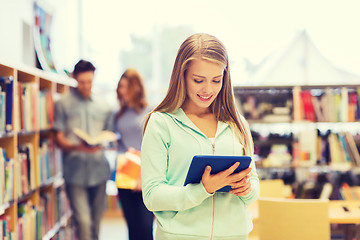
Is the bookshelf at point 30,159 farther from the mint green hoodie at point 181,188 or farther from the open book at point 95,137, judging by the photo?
the mint green hoodie at point 181,188

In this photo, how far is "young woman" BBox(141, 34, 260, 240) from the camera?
4.52ft

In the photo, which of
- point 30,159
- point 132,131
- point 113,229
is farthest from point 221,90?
point 113,229

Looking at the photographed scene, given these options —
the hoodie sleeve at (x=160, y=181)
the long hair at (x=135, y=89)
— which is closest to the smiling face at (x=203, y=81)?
the hoodie sleeve at (x=160, y=181)

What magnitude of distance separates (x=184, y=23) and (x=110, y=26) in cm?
112

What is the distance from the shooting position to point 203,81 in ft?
4.83

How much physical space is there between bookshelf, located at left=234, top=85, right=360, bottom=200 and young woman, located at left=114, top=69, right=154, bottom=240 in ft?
3.81

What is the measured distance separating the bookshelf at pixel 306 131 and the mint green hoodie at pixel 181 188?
7.92 ft

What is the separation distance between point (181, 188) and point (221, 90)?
0.42 meters

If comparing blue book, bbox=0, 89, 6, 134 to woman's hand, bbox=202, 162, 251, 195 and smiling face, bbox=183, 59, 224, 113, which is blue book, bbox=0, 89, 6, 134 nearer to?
smiling face, bbox=183, 59, 224, 113

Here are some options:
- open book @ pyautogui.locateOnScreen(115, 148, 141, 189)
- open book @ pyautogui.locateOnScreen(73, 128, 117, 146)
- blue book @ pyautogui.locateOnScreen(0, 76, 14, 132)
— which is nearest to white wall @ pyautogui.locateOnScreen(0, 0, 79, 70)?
blue book @ pyautogui.locateOnScreen(0, 76, 14, 132)

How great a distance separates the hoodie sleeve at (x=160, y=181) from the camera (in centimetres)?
137

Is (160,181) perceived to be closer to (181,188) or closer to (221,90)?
(181,188)

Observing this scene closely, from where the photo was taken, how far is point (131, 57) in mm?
6414

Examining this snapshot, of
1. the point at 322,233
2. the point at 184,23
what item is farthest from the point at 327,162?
the point at 184,23
